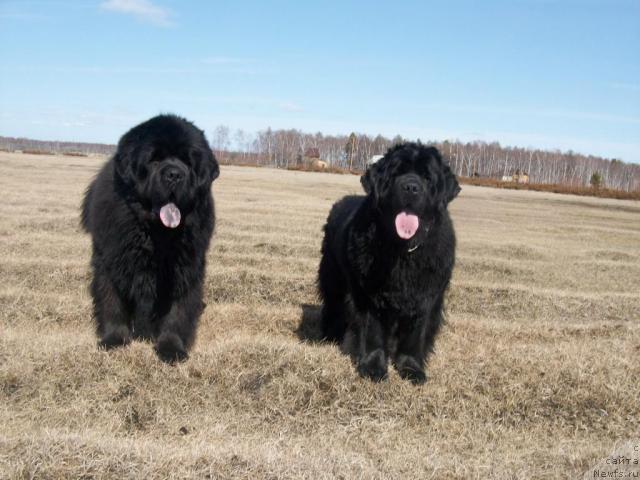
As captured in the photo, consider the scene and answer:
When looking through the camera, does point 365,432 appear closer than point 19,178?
Yes

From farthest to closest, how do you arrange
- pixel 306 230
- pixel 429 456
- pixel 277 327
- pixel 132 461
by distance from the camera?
pixel 306 230 → pixel 277 327 → pixel 429 456 → pixel 132 461

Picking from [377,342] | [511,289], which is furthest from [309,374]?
[511,289]

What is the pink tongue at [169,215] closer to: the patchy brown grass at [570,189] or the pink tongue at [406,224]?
the pink tongue at [406,224]

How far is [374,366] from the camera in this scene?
502cm

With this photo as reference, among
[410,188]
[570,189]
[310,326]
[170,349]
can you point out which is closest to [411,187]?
[410,188]

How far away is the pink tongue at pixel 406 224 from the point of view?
189 inches

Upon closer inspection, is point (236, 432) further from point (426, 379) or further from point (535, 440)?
point (535, 440)

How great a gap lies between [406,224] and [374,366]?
1.16 metres

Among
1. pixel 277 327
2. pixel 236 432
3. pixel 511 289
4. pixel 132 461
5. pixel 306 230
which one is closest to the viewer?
pixel 132 461

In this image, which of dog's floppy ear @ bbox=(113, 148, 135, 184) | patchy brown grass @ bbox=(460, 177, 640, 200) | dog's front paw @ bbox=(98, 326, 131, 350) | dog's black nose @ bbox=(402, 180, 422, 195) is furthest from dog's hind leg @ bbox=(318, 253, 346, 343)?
patchy brown grass @ bbox=(460, 177, 640, 200)

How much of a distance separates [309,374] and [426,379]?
955 millimetres

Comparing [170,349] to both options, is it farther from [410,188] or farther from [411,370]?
[410,188]

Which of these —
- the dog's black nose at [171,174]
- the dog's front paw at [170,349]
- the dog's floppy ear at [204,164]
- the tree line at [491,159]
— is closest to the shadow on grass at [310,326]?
the dog's front paw at [170,349]

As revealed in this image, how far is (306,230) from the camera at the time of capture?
15609 mm
